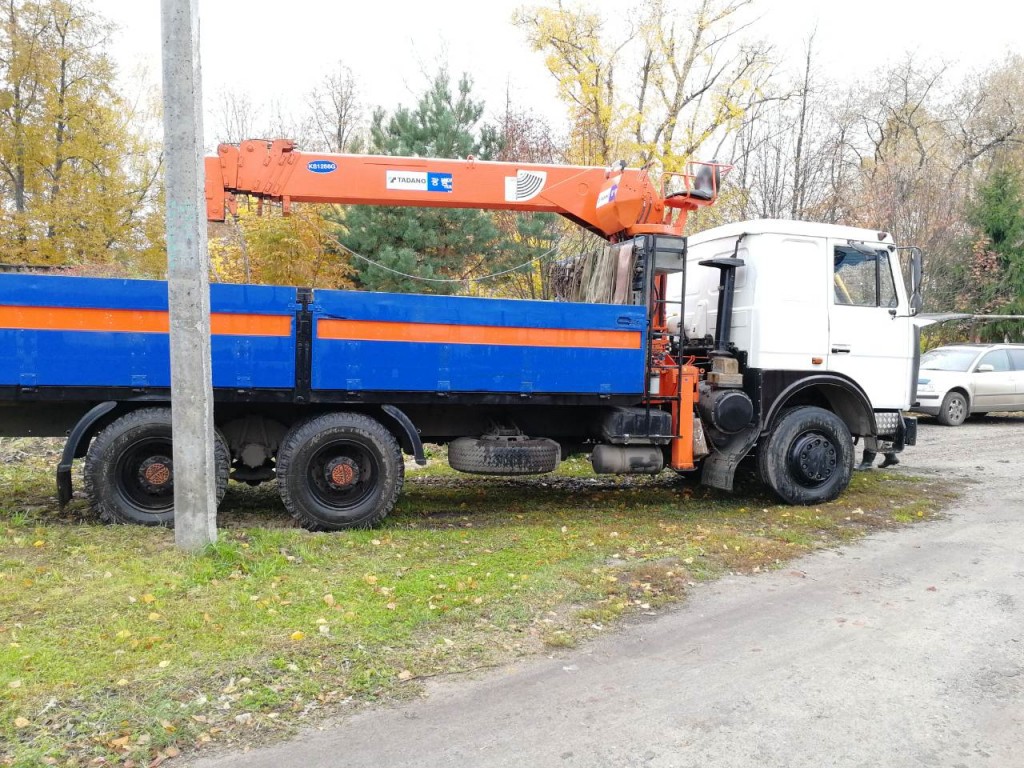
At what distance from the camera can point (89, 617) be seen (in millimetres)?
4391

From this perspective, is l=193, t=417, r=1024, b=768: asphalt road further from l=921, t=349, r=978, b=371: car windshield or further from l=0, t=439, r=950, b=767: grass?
l=921, t=349, r=978, b=371: car windshield

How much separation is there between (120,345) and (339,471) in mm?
2026

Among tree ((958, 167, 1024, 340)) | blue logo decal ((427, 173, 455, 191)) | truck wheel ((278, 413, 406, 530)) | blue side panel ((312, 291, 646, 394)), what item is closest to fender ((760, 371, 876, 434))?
blue side panel ((312, 291, 646, 394))

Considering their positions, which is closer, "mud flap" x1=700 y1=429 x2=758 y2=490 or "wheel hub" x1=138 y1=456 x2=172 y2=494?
"wheel hub" x1=138 y1=456 x2=172 y2=494

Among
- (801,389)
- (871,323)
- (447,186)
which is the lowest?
(801,389)

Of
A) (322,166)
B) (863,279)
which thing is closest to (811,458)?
(863,279)

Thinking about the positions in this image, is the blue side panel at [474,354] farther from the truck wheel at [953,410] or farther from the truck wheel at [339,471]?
the truck wheel at [953,410]

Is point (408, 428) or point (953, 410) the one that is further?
point (953, 410)

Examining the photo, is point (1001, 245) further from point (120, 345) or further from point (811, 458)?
point (120, 345)

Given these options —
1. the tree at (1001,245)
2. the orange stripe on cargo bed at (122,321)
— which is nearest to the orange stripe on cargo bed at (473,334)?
the orange stripe on cargo bed at (122,321)

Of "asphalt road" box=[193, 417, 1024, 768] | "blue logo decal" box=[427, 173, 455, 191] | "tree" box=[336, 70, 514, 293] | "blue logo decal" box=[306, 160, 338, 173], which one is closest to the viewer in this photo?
"asphalt road" box=[193, 417, 1024, 768]

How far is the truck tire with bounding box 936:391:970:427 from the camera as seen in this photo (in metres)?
15.5

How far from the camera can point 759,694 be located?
3.86 metres

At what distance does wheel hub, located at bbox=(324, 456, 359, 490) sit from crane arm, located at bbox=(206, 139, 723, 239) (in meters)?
2.43
